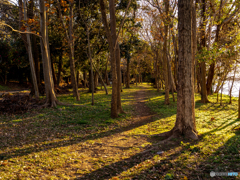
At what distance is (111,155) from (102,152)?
0.42 metres

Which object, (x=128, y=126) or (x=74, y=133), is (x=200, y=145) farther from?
(x=74, y=133)

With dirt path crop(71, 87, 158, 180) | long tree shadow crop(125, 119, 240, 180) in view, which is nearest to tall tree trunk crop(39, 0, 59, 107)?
dirt path crop(71, 87, 158, 180)

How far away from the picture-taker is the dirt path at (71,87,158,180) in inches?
187

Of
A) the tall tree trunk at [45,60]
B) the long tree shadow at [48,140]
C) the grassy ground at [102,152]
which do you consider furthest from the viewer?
the tall tree trunk at [45,60]

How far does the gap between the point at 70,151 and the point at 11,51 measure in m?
25.7

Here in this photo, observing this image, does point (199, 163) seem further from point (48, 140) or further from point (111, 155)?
point (48, 140)

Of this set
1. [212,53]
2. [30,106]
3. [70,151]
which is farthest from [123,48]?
[70,151]

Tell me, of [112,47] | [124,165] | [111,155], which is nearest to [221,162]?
[124,165]

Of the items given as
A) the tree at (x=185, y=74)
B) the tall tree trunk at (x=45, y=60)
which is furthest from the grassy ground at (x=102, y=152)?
the tall tree trunk at (x=45, y=60)

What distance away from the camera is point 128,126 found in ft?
31.4

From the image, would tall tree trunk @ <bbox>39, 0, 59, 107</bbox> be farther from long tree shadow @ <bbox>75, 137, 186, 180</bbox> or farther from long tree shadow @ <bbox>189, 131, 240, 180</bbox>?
long tree shadow @ <bbox>189, 131, 240, 180</bbox>

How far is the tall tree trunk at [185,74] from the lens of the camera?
643cm

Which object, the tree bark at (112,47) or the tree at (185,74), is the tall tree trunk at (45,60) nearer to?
the tree bark at (112,47)

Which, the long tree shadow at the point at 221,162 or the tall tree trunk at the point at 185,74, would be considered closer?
the long tree shadow at the point at 221,162
